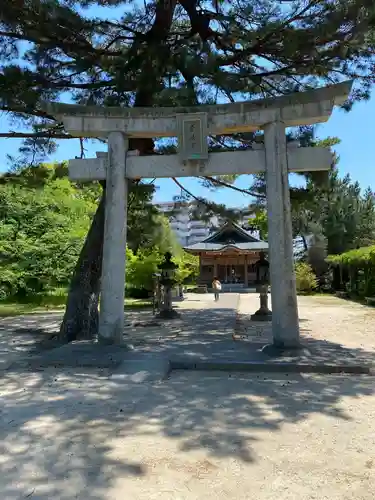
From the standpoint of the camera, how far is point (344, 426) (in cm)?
398

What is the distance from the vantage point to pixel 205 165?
718 cm

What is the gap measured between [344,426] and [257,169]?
434cm

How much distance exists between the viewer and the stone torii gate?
22.3 ft

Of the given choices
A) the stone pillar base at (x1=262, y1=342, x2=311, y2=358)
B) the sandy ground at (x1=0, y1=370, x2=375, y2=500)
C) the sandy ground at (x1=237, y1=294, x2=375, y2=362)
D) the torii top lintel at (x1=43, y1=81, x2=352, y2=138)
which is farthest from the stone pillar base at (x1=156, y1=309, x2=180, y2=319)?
the sandy ground at (x1=0, y1=370, x2=375, y2=500)

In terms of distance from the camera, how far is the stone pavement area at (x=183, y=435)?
9.35 feet

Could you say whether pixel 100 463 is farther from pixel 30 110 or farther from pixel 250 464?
pixel 30 110

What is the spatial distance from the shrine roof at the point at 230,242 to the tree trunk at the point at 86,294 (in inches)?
931

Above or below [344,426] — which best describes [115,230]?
above

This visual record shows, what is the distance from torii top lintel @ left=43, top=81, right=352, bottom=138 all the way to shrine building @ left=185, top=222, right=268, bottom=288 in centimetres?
2568

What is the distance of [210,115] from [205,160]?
2.58ft

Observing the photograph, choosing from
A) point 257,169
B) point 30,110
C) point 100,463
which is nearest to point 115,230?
point 257,169

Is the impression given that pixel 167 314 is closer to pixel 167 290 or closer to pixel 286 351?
pixel 167 290

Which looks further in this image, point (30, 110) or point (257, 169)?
point (30, 110)

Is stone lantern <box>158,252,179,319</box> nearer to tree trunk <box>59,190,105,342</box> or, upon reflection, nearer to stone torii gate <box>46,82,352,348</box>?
tree trunk <box>59,190,105,342</box>
